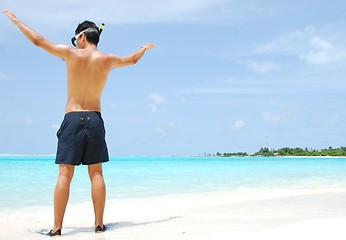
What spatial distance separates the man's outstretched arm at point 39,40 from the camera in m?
3.81

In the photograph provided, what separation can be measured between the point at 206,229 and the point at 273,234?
687 millimetres

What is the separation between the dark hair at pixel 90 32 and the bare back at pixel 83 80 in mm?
155

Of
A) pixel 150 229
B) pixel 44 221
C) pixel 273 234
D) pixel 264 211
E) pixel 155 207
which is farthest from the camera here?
pixel 155 207

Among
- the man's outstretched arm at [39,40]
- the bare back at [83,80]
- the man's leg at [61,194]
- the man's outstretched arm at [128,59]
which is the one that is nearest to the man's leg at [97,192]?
the man's leg at [61,194]

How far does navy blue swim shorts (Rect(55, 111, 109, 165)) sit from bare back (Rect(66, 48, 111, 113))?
0.09 m

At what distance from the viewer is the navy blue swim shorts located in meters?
3.87

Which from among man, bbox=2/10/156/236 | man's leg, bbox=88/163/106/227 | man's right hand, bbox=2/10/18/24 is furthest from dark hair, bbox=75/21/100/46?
man's leg, bbox=88/163/106/227

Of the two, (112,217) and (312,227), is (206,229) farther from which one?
(112,217)

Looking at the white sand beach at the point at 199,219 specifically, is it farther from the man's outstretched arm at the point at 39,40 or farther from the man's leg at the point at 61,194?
the man's outstretched arm at the point at 39,40

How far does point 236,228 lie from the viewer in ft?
13.0

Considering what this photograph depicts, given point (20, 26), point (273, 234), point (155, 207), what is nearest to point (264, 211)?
point (155, 207)

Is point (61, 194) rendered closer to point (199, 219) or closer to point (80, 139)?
point (80, 139)

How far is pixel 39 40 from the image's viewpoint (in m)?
3.82

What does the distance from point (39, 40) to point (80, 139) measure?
2.98 feet
